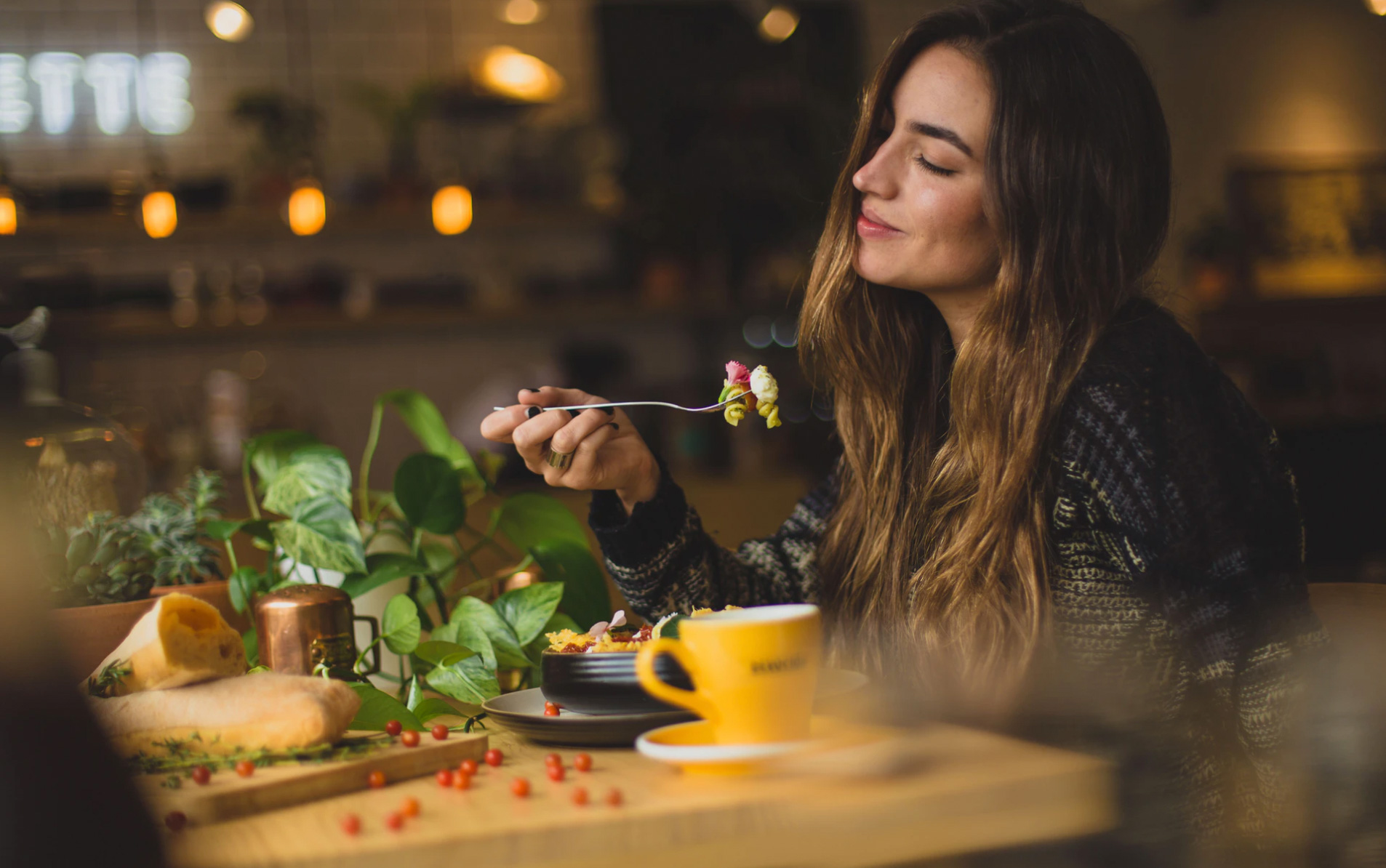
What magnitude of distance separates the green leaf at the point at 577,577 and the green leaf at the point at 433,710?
0.23 m

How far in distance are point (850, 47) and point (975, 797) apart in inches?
184

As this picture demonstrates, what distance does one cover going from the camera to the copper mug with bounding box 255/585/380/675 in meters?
0.93

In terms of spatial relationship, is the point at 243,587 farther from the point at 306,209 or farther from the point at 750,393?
the point at 306,209

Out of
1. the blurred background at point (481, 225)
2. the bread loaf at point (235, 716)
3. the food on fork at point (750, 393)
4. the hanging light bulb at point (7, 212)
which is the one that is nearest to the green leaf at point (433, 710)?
the bread loaf at point (235, 716)

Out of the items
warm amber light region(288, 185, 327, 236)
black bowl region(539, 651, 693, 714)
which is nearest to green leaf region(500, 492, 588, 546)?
black bowl region(539, 651, 693, 714)

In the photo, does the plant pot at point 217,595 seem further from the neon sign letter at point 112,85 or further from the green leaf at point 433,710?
the neon sign letter at point 112,85

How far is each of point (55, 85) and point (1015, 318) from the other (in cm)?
423

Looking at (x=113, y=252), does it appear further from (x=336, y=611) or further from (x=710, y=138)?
(x=336, y=611)

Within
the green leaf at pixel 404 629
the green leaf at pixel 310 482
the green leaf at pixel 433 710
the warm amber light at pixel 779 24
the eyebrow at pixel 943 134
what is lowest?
the green leaf at pixel 433 710

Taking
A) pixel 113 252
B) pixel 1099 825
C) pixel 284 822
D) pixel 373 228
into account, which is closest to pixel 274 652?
pixel 284 822

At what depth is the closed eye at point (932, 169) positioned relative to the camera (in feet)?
4.12

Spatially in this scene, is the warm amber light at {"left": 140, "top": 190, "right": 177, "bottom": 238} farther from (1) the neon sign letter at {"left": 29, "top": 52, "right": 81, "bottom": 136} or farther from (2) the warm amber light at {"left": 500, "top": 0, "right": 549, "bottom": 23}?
(2) the warm amber light at {"left": 500, "top": 0, "right": 549, "bottom": 23}

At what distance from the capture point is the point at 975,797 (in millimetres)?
537

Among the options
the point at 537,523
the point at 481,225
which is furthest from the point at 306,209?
the point at 537,523
